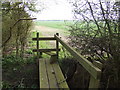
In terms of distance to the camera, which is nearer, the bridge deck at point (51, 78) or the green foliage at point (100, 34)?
the green foliage at point (100, 34)

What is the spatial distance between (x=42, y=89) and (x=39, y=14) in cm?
306

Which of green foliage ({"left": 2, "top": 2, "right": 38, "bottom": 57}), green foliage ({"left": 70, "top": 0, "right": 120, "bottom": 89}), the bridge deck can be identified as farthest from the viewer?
green foliage ({"left": 2, "top": 2, "right": 38, "bottom": 57})

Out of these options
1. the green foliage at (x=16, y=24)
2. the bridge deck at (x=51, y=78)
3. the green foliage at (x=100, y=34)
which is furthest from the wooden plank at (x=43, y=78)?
the green foliage at (x=16, y=24)

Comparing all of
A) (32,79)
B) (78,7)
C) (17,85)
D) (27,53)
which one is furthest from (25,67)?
(78,7)

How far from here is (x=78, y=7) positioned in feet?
9.46

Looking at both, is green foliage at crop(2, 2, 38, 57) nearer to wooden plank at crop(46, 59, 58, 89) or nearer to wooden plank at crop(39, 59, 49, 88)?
wooden plank at crop(39, 59, 49, 88)

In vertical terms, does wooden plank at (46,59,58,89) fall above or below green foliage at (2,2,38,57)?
below

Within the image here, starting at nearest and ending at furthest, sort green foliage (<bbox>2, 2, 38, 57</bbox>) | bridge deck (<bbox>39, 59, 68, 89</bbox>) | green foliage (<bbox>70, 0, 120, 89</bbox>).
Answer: green foliage (<bbox>70, 0, 120, 89</bbox>)
bridge deck (<bbox>39, 59, 68, 89</bbox>)
green foliage (<bbox>2, 2, 38, 57</bbox>)

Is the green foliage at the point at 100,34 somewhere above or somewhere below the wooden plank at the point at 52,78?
above

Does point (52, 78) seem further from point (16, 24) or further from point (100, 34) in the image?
point (16, 24)

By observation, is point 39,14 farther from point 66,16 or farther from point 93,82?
point 93,82

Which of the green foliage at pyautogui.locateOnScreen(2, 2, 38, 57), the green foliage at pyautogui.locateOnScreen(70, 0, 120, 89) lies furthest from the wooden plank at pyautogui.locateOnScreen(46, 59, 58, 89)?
the green foliage at pyautogui.locateOnScreen(2, 2, 38, 57)

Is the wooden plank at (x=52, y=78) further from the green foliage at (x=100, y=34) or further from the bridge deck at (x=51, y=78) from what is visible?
the green foliage at (x=100, y=34)

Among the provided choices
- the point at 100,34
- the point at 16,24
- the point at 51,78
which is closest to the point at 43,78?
the point at 51,78
